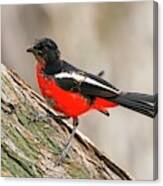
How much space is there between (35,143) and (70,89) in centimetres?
26

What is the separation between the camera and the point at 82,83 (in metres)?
2.20

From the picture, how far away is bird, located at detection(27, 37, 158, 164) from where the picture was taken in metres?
2.17

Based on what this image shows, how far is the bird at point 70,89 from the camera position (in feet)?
7.12

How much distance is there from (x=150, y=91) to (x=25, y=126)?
513mm

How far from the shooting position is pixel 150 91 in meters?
2.12

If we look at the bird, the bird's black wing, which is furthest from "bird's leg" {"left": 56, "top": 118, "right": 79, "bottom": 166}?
the bird's black wing

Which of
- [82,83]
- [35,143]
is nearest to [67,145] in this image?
[35,143]

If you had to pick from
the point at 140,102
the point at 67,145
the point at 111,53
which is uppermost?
the point at 111,53

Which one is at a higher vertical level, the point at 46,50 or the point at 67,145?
the point at 46,50

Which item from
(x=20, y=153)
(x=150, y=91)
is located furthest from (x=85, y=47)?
(x=20, y=153)

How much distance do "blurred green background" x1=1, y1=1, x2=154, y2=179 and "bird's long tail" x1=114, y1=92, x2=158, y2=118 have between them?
0.02 meters

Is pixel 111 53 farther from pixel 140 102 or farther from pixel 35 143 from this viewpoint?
pixel 35 143

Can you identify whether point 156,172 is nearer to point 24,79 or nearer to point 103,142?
point 103,142

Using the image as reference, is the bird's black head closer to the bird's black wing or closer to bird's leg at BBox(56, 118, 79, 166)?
the bird's black wing
